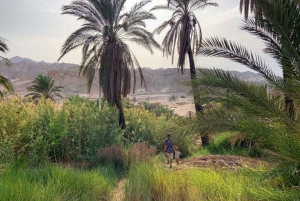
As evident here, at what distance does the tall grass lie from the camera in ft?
13.5

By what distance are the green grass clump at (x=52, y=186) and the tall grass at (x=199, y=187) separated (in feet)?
2.29

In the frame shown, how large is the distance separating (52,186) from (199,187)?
2.88 meters

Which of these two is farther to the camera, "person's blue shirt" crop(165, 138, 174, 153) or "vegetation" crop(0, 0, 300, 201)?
"person's blue shirt" crop(165, 138, 174, 153)

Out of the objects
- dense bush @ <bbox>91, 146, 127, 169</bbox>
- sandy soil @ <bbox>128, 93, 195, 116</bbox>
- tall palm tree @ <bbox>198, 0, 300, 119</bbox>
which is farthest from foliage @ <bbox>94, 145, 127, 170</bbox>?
sandy soil @ <bbox>128, 93, 195, 116</bbox>

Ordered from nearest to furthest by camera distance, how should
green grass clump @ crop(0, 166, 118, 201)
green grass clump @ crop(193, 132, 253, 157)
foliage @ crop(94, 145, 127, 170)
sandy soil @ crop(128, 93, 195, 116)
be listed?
green grass clump @ crop(0, 166, 118, 201)
foliage @ crop(94, 145, 127, 170)
green grass clump @ crop(193, 132, 253, 157)
sandy soil @ crop(128, 93, 195, 116)

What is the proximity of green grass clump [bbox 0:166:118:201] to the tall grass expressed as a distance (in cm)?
70

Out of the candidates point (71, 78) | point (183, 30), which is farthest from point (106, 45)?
point (71, 78)

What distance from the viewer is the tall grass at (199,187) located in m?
4.12

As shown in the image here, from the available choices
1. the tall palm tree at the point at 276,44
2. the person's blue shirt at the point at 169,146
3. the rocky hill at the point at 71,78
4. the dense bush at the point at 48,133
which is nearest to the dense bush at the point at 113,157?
the dense bush at the point at 48,133

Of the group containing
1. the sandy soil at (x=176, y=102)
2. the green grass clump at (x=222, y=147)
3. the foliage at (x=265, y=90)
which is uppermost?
the foliage at (x=265, y=90)

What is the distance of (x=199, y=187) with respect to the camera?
5.02 metres

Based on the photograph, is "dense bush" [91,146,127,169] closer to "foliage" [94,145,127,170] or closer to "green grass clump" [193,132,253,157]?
"foliage" [94,145,127,170]

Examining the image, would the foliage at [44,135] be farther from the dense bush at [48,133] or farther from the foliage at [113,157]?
the foliage at [113,157]

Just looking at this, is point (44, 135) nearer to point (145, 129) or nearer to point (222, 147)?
point (145, 129)
